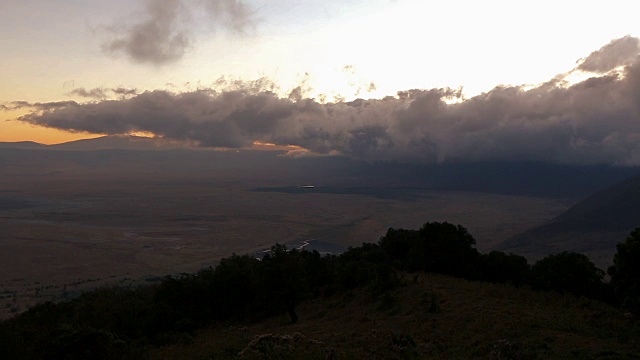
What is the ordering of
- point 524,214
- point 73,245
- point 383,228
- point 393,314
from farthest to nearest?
point 524,214 < point 383,228 < point 73,245 < point 393,314

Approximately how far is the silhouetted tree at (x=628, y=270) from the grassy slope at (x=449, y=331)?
1003 millimetres

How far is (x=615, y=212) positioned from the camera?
15162 centimetres

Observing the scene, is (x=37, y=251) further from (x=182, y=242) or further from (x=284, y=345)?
(x=284, y=345)

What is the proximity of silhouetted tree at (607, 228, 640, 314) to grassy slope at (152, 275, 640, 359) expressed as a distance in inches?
39.5

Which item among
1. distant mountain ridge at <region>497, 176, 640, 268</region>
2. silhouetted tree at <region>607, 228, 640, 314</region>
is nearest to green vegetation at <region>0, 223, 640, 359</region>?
silhouetted tree at <region>607, 228, 640, 314</region>

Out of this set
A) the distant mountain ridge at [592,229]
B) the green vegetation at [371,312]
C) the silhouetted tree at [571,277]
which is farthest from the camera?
the distant mountain ridge at [592,229]

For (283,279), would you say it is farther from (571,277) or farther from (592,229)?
(592,229)

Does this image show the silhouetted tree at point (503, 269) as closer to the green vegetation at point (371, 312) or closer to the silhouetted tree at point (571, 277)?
the green vegetation at point (371, 312)

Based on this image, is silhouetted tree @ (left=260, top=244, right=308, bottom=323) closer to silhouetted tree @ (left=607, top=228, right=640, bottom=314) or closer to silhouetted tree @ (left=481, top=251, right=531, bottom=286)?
silhouetted tree @ (left=481, top=251, right=531, bottom=286)

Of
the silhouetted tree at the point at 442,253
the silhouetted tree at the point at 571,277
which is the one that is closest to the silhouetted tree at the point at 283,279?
the silhouetted tree at the point at 442,253

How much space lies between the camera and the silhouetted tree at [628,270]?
68.2 ft

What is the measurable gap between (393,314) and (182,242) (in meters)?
103

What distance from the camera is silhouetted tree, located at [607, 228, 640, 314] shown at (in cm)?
2078

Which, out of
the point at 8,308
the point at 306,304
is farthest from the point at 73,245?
the point at 306,304
